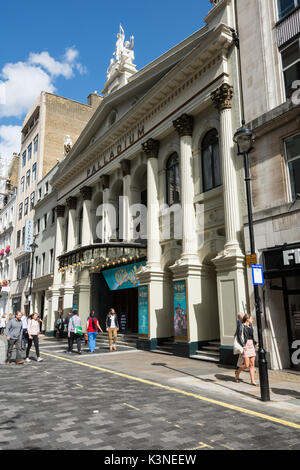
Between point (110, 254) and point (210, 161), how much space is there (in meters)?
8.01

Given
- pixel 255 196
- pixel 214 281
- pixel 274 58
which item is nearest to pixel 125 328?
pixel 214 281

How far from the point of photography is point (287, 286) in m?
11.9

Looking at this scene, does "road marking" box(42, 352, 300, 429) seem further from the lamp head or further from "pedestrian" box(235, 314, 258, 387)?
the lamp head

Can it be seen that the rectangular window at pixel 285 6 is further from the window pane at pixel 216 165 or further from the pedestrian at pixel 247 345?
the pedestrian at pixel 247 345

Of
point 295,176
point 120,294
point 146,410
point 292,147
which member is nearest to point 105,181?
point 120,294

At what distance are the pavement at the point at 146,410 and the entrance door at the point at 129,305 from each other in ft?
37.4

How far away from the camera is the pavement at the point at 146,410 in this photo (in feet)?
16.8

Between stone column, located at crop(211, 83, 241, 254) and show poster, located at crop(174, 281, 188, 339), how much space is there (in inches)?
117

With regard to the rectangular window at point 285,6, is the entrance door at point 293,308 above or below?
below

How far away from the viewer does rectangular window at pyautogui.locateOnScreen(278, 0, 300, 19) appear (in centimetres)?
1322

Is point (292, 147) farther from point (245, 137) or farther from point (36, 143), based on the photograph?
point (36, 143)

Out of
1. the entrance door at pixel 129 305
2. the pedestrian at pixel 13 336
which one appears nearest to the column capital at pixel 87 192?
the entrance door at pixel 129 305

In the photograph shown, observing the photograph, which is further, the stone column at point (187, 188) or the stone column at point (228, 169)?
the stone column at point (187, 188)

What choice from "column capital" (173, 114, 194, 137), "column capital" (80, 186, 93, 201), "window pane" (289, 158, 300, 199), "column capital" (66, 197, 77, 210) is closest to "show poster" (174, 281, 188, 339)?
"window pane" (289, 158, 300, 199)
